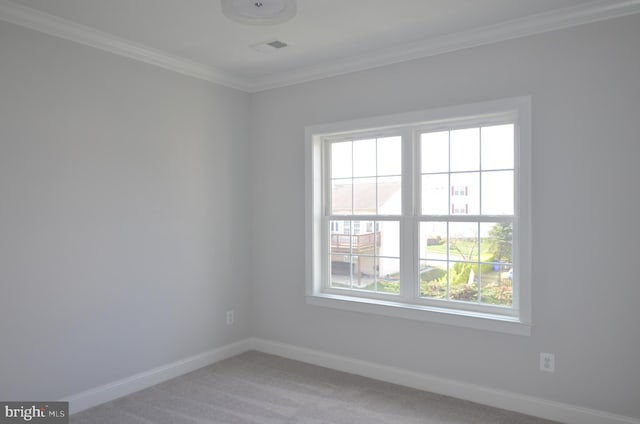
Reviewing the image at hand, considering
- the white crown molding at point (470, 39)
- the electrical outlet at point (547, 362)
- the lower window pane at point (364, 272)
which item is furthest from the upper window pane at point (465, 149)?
the electrical outlet at point (547, 362)

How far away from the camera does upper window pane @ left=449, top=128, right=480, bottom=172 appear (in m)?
3.36

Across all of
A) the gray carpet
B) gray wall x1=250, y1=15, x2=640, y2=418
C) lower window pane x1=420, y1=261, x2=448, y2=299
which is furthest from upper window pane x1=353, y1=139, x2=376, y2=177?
the gray carpet

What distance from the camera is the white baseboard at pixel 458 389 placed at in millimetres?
2861

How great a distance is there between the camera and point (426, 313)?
345 centimetres

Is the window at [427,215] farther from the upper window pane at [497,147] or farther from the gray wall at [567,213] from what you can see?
the gray wall at [567,213]

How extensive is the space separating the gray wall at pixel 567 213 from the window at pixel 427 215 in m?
0.12

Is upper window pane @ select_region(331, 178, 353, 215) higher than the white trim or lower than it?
higher

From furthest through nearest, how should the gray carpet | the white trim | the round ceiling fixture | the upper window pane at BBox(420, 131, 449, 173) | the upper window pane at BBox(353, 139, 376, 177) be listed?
the upper window pane at BBox(353, 139, 376, 177) < the upper window pane at BBox(420, 131, 449, 173) < the white trim < the gray carpet < the round ceiling fixture

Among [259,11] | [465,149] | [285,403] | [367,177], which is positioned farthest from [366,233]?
[259,11]

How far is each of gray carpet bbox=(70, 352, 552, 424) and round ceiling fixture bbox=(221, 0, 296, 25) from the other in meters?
2.63

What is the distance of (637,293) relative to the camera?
8.88 ft

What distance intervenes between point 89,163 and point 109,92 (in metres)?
0.57

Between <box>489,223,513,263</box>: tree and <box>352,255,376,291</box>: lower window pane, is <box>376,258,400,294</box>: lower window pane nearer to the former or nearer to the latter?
<box>352,255,376,291</box>: lower window pane

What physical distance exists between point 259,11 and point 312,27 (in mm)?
559
